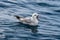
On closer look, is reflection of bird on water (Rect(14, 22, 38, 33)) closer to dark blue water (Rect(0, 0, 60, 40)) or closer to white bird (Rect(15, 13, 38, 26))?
dark blue water (Rect(0, 0, 60, 40))

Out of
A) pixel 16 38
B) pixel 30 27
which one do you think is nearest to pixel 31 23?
pixel 30 27

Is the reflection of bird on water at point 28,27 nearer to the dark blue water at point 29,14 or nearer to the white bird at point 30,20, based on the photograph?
the dark blue water at point 29,14

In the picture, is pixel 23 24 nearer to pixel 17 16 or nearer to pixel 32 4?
pixel 17 16

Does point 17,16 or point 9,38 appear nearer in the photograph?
point 9,38

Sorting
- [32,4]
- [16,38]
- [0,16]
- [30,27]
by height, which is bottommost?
[16,38]

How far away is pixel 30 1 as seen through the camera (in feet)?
66.2

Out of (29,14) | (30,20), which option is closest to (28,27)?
(30,20)

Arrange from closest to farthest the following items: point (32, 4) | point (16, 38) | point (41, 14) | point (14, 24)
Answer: point (16, 38)
point (14, 24)
point (41, 14)
point (32, 4)

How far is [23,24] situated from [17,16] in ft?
1.97

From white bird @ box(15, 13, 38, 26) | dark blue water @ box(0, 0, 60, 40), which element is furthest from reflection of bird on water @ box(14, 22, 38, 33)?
white bird @ box(15, 13, 38, 26)

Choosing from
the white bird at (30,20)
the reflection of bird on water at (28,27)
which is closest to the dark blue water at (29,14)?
the reflection of bird on water at (28,27)

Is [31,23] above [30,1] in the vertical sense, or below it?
below

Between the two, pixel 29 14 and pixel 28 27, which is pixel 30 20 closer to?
pixel 28 27

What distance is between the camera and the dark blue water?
1499cm
